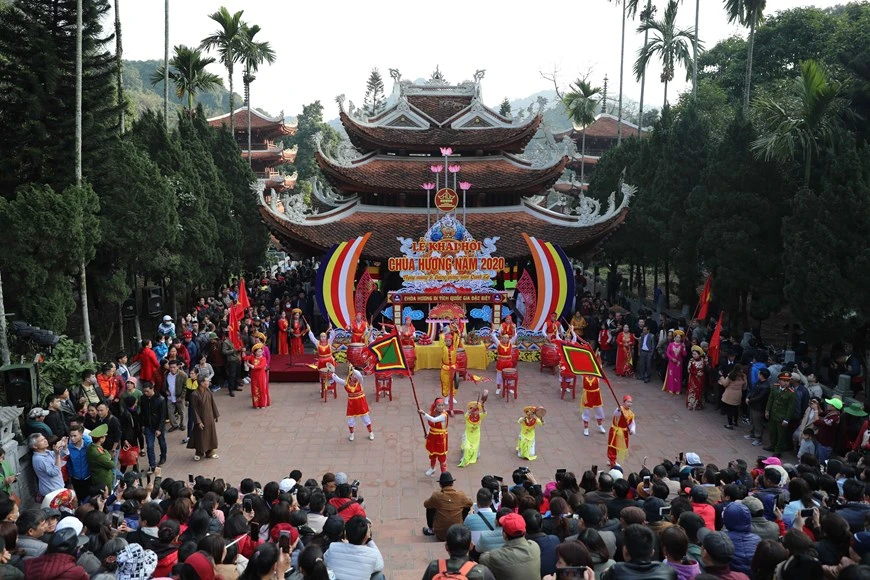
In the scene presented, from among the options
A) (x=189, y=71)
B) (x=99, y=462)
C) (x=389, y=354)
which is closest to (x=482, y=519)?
(x=99, y=462)

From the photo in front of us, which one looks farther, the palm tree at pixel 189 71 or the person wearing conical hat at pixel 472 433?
the palm tree at pixel 189 71

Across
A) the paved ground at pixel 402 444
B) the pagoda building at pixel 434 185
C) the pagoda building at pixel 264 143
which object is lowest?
the paved ground at pixel 402 444

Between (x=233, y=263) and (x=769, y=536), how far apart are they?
2121cm

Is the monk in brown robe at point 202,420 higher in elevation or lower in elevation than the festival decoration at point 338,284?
lower

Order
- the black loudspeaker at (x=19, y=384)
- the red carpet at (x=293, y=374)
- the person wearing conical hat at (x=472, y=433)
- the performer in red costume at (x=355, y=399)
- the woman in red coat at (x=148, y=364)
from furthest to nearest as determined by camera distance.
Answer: the red carpet at (x=293, y=374)
the woman in red coat at (x=148, y=364)
the performer in red costume at (x=355, y=399)
the person wearing conical hat at (x=472, y=433)
the black loudspeaker at (x=19, y=384)

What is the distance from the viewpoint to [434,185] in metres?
20.5

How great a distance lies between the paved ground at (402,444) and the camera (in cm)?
1092

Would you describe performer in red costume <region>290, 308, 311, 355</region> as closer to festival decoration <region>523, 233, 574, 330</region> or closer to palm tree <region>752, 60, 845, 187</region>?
festival decoration <region>523, 233, 574, 330</region>

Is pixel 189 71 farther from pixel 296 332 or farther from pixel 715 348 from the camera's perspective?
pixel 715 348

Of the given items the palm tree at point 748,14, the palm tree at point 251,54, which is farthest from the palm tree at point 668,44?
the palm tree at point 251,54

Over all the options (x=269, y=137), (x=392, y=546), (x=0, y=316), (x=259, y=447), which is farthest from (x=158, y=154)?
(x=269, y=137)

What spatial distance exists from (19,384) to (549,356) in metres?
12.0

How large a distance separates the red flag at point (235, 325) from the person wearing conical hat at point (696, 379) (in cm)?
1059

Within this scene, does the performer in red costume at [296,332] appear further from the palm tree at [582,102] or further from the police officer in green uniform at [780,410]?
the palm tree at [582,102]
